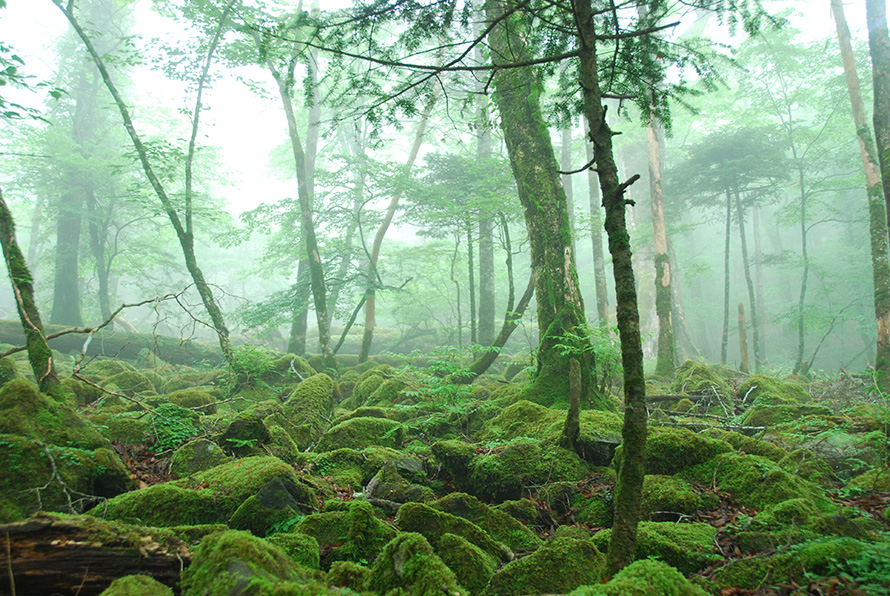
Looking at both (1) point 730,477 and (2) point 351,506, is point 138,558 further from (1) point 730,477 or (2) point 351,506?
(1) point 730,477

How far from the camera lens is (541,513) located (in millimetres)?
3326

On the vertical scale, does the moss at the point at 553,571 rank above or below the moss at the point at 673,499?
above

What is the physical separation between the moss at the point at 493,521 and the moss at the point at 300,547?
92 cm

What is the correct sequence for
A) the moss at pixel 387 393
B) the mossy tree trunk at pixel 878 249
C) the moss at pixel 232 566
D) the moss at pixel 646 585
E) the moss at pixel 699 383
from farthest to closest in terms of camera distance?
the mossy tree trunk at pixel 878 249, the moss at pixel 699 383, the moss at pixel 387 393, the moss at pixel 646 585, the moss at pixel 232 566

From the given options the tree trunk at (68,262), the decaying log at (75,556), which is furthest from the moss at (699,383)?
the tree trunk at (68,262)

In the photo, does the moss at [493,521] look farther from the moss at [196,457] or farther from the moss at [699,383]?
the moss at [699,383]

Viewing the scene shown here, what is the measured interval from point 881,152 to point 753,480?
8.23 metres

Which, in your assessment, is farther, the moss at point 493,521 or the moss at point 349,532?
the moss at point 493,521

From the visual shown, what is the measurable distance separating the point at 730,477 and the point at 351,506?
2.88 meters

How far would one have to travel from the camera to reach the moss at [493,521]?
2781 mm

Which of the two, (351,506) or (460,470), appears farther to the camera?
(460,470)

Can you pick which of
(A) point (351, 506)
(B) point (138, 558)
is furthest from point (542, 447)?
(B) point (138, 558)

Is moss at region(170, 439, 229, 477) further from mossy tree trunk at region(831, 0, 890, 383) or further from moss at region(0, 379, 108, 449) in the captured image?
mossy tree trunk at region(831, 0, 890, 383)

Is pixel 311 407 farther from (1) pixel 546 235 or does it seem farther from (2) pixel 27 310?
(1) pixel 546 235
